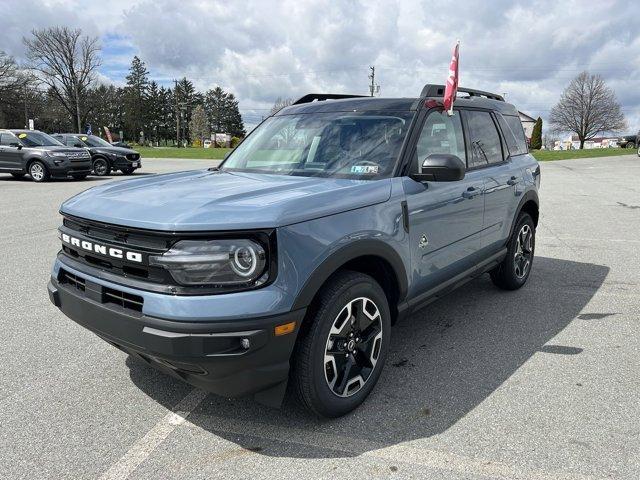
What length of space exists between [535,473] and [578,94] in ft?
310

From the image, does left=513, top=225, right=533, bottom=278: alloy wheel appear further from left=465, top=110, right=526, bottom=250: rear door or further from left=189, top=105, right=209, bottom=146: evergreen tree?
left=189, top=105, right=209, bottom=146: evergreen tree

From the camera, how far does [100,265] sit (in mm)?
2750

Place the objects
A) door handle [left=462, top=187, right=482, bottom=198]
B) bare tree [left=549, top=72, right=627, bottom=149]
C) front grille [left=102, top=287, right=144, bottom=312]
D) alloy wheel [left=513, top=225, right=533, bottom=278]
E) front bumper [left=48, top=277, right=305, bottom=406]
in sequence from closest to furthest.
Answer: front bumper [left=48, top=277, right=305, bottom=406] < front grille [left=102, top=287, right=144, bottom=312] < door handle [left=462, top=187, right=482, bottom=198] < alloy wheel [left=513, top=225, right=533, bottom=278] < bare tree [left=549, top=72, right=627, bottom=149]

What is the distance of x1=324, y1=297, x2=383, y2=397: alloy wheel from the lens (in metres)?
2.83

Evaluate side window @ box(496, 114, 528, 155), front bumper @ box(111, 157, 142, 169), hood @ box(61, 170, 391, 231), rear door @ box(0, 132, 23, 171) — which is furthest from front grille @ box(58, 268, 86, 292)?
front bumper @ box(111, 157, 142, 169)

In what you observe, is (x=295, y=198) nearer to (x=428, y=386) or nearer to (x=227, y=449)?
(x=227, y=449)

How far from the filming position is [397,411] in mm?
3020

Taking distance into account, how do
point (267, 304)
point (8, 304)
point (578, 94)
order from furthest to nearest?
point (578, 94) < point (8, 304) < point (267, 304)

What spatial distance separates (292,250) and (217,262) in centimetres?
35

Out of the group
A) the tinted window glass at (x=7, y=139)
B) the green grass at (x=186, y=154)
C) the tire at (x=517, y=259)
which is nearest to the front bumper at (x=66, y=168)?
the tinted window glass at (x=7, y=139)

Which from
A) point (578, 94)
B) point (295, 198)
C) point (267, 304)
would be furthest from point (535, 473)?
point (578, 94)

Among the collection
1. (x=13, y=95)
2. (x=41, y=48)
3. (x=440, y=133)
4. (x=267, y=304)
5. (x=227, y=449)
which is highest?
(x=41, y=48)

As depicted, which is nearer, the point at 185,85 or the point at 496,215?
the point at 496,215

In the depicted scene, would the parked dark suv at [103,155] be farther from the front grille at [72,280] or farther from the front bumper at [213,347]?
the front bumper at [213,347]
